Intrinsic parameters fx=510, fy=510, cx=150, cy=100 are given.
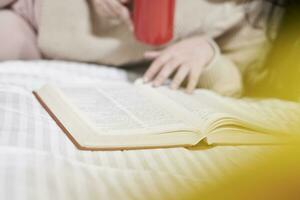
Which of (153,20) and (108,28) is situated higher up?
(153,20)

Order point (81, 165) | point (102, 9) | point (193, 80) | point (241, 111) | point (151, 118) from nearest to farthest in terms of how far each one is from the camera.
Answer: point (81, 165) → point (151, 118) → point (241, 111) → point (193, 80) → point (102, 9)

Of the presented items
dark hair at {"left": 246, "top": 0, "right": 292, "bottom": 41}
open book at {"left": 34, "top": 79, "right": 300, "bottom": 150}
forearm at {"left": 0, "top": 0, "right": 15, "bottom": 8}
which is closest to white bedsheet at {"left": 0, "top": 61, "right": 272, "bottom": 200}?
open book at {"left": 34, "top": 79, "right": 300, "bottom": 150}

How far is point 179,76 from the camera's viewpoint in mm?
1019

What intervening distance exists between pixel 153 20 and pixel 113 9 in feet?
0.58

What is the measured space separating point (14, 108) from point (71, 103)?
9 cm

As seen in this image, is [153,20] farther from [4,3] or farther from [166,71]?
[4,3]

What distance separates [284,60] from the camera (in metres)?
1.23

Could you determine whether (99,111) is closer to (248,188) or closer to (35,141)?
(35,141)

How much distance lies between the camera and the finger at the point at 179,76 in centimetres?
101

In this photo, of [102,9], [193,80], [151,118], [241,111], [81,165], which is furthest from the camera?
[102,9]

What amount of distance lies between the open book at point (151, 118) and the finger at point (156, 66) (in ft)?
0.23

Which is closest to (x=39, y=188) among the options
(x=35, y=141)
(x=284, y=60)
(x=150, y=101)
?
(x=35, y=141)

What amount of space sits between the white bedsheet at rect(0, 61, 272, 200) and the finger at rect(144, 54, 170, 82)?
0.88ft

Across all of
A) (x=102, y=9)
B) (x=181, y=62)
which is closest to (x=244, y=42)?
(x=181, y=62)
